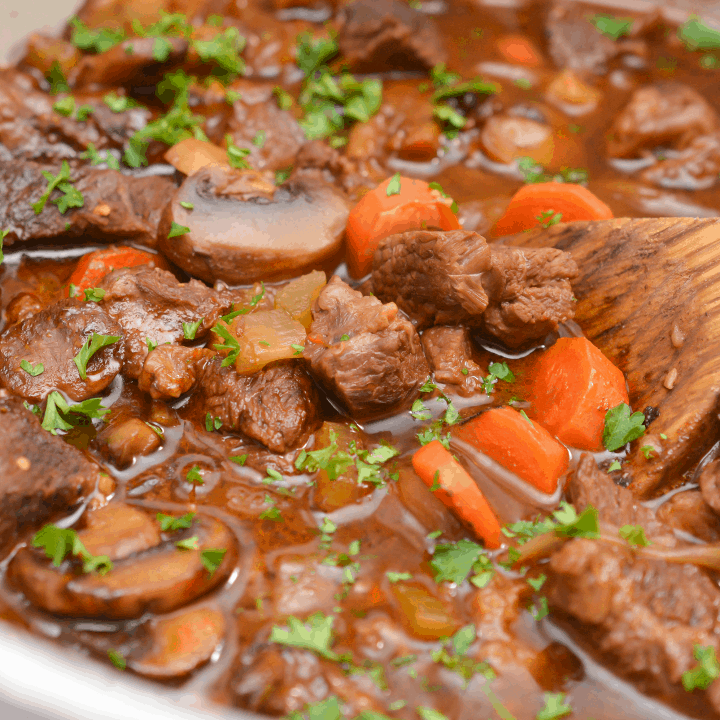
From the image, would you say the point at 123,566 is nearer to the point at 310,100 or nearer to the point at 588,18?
the point at 310,100

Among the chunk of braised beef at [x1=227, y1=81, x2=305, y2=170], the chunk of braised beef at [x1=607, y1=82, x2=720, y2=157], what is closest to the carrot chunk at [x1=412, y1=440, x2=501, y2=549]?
the chunk of braised beef at [x1=227, y1=81, x2=305, y2=170]

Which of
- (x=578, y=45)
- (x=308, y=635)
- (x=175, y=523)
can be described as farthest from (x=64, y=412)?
(x=578, y=45)

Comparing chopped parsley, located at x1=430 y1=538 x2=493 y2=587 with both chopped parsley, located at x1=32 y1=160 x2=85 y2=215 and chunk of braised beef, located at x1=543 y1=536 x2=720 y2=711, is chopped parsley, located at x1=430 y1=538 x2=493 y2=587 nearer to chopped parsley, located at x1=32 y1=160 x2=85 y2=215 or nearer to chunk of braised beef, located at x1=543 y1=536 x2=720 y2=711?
chunk of braised beef, located at x1=543 y1=536 x2=720 y2=711

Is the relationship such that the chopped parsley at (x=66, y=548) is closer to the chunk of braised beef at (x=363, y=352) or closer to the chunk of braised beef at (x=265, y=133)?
the chunk of braised beef at (x=363, y=352)

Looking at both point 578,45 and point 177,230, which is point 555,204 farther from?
point 177,230

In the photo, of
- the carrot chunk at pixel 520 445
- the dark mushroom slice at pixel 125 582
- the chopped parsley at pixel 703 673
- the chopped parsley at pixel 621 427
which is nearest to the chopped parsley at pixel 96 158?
the dark mushroom slice at pixel 125 582
